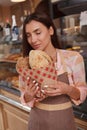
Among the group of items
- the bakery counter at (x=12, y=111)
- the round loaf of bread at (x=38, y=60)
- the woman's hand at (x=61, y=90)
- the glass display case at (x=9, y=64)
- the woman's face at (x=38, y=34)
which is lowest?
the bakery counter at (x=12, y=111)

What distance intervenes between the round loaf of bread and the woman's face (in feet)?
0.29

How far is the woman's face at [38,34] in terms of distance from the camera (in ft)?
3.44

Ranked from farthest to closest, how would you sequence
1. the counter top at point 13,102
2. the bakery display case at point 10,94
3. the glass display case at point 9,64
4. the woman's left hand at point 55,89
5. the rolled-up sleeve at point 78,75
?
1. the glass display case at point 9,64
2. the bakery display case at point 10,94
3. the counter top at point 13,102
4. the rolled-up sleeve at point 78,75
5. the woman's left hand at point 55,89

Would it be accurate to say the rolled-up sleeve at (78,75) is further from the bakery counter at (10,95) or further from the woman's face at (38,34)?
the bakery counter at (10,95)

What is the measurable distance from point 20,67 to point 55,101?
254 mm

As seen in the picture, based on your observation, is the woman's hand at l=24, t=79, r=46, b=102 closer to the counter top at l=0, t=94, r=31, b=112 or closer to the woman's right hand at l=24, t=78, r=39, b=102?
the woman's right hand at l=24, t=78, r=39, b=102

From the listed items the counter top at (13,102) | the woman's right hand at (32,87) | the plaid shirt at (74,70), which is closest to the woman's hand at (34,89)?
the woman's right hand at (32,87)

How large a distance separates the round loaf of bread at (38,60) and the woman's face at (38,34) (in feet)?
0.29

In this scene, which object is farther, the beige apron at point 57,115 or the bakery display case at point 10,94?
the bakery display case at point 10,94

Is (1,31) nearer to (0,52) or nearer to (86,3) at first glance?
(0,52)

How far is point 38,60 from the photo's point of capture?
37.1 inches

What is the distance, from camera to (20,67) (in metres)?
0.98

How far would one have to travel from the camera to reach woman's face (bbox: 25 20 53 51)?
105 cm

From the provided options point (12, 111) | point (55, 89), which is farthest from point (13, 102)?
point (55, 89)
